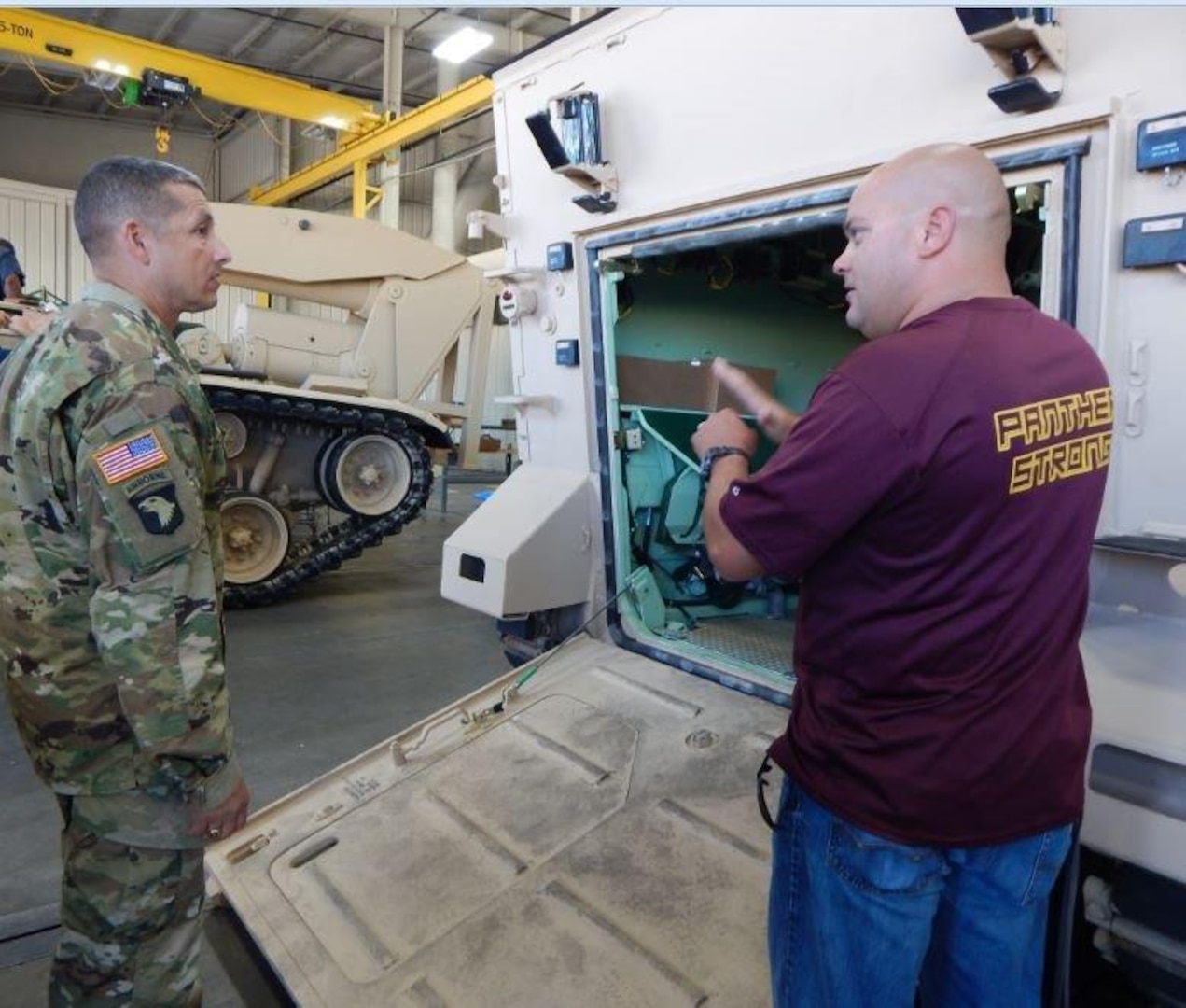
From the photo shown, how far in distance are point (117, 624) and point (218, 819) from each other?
1.56 ft

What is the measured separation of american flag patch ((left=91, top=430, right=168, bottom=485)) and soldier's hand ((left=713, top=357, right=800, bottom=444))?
1100 millimetres

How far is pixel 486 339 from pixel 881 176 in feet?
24.5

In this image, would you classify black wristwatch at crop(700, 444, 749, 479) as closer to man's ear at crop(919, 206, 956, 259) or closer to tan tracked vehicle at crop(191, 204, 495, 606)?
man's ear at crop(919, 206, 956, 259)

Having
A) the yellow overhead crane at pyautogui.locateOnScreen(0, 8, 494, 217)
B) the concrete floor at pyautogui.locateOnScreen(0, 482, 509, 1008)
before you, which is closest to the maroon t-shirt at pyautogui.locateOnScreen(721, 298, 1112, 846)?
the concrete floor at pyautogui.locateOnScreen(0, 482, 509, 1008)

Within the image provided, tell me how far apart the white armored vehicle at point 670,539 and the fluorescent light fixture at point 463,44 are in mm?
7741

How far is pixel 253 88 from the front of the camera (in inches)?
509

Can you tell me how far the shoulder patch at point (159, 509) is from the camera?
5.70 feet

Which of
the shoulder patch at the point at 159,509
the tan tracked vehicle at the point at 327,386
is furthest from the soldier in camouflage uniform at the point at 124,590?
the tan tracked vehicle at the point at 327,386

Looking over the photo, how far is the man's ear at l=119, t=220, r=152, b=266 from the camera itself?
1.92m

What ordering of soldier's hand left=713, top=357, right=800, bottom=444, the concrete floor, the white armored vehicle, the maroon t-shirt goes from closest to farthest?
1. the maroon t-shirt
2. soldier's hand left=713, top=357, right=800, bottom=444
3. the white armored vehicle
4. the concrete floor

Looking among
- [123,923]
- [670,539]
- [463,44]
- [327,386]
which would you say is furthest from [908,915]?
[463,44]

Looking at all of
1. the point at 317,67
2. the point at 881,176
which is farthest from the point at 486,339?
the point at 317,67

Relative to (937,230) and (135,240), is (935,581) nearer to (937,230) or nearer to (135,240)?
(937,230)

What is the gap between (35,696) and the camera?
1.90m
